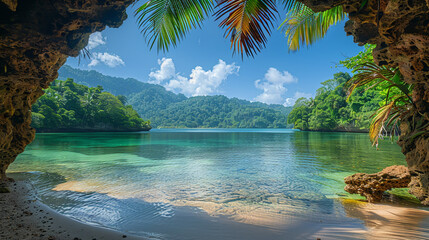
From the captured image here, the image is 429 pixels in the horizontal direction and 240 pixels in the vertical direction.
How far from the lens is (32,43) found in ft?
13.2

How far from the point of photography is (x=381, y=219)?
350 centimetres

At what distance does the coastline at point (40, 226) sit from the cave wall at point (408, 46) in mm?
4967

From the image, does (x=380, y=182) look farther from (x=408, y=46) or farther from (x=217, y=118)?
(x=217, y=118)

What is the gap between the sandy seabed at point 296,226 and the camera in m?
2.71

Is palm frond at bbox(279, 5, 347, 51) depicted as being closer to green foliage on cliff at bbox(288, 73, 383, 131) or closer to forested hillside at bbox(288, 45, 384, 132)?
forested hillside at bbox(288, 45, 384, 132)

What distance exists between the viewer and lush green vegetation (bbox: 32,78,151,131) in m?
48.0

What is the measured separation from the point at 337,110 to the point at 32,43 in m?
78.3

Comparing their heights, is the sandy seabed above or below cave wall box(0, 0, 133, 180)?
below

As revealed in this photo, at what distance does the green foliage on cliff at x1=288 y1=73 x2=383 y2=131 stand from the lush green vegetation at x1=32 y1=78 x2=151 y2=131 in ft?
220

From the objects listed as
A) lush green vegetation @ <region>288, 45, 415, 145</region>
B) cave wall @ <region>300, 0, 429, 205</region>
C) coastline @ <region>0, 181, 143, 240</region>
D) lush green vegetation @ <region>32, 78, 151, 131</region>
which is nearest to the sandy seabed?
coastline @ <region>0, 181, 143, 240</region>

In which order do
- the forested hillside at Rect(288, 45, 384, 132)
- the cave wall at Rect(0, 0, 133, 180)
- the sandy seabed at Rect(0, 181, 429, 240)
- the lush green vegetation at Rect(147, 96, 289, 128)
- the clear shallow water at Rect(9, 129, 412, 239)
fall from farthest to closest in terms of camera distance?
the lush green vegetation at Rect(147, 96, 289, 128), the forested hillside at Rect(288, 45, 384, 132), the cave wall at Rect(0, 0, 133, 180), the clear shallow water at Rect(9, 129, 412, 239), the sandy seabed at Rect(0, 181, 429, 240)

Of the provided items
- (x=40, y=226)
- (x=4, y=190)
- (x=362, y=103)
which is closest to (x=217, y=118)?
(x=362, y=103)

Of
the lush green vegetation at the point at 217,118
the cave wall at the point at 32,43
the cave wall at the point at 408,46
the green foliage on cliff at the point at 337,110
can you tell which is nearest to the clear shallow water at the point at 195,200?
the cave wall at the point at 408,46

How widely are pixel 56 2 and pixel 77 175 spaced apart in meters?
6.33
